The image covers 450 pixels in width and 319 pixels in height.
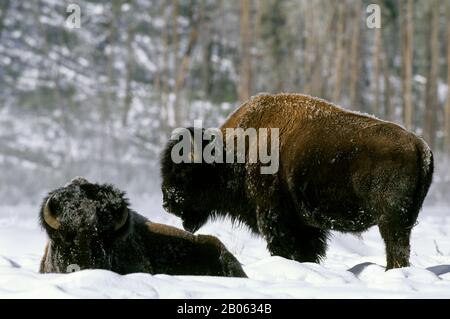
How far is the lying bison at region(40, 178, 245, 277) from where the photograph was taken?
4523 mm

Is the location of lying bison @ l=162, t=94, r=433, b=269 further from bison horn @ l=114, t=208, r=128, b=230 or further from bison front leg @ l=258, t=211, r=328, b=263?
bison horn @ l=114, t=208, r=128, b=230

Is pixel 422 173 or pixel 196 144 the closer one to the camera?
pixel 422 173

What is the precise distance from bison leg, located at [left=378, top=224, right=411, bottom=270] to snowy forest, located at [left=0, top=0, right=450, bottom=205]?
17.4 metres

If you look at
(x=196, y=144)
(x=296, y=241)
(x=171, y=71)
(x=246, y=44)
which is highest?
(x=246, y=44)

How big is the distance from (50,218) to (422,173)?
2.85 m

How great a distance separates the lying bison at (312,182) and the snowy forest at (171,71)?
633 inches

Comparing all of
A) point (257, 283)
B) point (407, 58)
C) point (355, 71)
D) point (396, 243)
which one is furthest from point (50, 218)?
point (407, 58)

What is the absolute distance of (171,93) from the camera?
53094 millimetres

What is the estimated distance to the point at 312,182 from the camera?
5.90 m

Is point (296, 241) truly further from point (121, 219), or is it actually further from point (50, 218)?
point (50, 218)

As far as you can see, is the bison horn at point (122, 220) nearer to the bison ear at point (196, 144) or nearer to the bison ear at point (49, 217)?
the bison ear at point (49, 217)

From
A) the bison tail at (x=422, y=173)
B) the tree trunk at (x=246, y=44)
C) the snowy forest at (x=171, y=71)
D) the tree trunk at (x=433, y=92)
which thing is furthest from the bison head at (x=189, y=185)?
the tree trunk at (x=433, y=92)

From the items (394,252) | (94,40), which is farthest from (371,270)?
(94,40)
